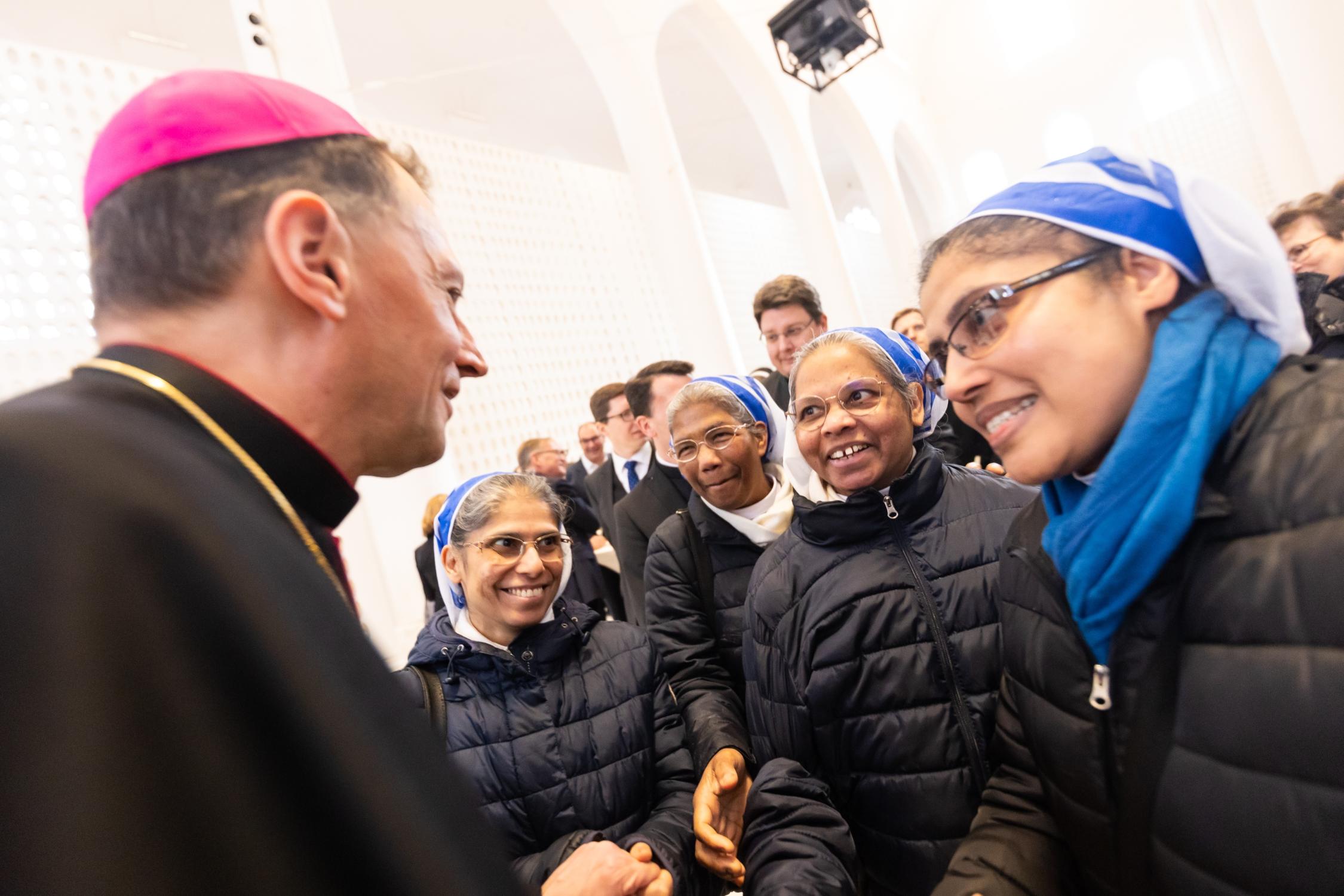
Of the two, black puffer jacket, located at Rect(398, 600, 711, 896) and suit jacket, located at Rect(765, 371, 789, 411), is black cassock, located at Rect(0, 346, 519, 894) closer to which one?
black puffer jacket, located at Rect(398, 600, 711, 896)

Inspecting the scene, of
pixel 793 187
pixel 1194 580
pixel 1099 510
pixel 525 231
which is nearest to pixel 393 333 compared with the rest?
pixel 1099 510

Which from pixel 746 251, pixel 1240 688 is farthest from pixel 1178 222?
pixel 746 251

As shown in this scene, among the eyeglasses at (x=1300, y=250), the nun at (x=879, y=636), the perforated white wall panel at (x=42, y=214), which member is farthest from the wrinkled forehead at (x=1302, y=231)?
the perforated white wall panel at (x=42, y=214)

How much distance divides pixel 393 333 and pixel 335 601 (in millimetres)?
390

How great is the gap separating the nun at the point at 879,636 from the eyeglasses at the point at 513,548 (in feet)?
2.28

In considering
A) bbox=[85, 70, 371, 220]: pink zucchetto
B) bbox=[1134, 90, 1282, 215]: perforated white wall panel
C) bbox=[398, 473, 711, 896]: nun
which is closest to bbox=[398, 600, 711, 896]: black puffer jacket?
bbox=[398, 473, 711, 896]: nun

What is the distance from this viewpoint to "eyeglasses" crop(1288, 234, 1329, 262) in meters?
3.38

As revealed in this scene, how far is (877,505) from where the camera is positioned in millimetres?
1920

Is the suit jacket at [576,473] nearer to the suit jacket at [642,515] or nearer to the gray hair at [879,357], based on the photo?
the suit jacket at [642,515]

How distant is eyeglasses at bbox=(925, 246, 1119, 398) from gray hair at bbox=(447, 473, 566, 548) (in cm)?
151

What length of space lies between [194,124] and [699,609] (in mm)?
2147

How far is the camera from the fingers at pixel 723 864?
1809 millimetres

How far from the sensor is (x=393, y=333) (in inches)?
35.7

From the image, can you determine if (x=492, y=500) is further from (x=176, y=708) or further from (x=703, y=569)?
(x=176, y=708)
